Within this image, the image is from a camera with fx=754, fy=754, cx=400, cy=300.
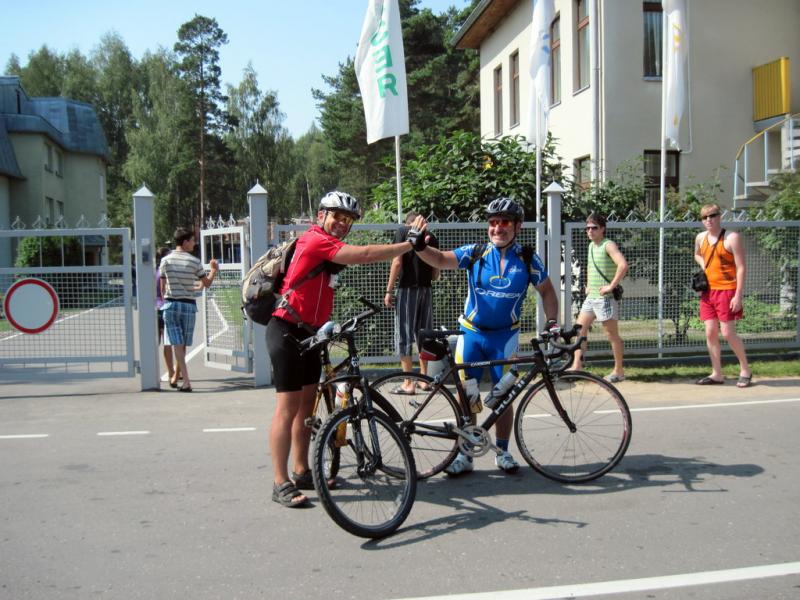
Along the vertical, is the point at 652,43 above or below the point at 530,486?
above

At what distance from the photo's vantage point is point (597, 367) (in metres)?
9.79

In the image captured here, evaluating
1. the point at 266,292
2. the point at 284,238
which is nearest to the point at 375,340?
the point at 284,238

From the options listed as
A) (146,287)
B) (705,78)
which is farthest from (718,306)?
(705,78)

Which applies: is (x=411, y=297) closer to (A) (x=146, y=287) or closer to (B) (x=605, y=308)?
(B) (x=605, y=308)

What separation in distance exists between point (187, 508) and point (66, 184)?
44.7 metres

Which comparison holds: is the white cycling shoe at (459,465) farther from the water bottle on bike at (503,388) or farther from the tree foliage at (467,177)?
the tree foliage at (467,177)

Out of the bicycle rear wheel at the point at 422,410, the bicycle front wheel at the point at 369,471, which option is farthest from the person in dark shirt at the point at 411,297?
the bicycle front wheel at the point at 369,471

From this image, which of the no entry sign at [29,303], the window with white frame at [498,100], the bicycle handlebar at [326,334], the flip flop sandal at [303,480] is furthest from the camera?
the window with white frame at [498,100]

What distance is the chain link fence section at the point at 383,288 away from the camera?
9.14 m

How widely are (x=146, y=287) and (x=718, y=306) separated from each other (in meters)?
6.52

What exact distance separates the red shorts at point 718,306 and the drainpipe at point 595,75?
30.0 feet

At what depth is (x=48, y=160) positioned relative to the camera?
39.2 meters

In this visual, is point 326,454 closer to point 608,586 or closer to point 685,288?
point 608,586

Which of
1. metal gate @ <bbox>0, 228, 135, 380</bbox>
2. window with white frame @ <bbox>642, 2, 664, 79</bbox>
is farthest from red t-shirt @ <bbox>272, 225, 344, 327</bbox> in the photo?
window with white frame @ <bbox>642, 2, 664, 79</bbox>
